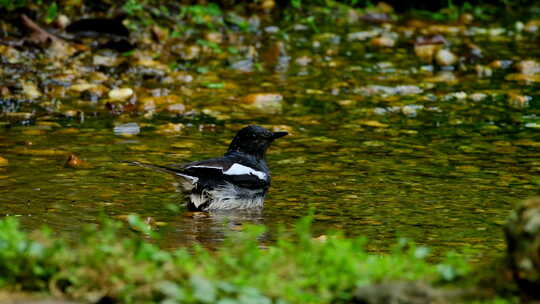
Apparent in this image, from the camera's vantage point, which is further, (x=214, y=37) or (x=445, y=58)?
(x=214, y=37)

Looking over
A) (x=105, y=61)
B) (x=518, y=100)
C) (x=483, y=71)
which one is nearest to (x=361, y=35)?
(x=483, y=71)

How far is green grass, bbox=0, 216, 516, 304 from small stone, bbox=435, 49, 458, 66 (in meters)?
9.17

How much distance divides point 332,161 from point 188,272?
483 cm

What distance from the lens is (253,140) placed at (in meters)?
7.84

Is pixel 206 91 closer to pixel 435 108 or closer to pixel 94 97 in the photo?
pixel 94 97

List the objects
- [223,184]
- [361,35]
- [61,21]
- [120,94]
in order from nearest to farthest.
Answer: [223,184]
[120,94]
[61,21]
[361,35]

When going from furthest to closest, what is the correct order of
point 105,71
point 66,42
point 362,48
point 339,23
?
point 339,23 → point 362,48 → point 66,42 → point 105,71

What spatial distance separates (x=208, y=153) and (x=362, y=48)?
19.3 feet

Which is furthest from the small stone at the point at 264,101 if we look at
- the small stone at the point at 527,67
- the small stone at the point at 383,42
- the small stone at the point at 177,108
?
the small stone at the point at 383,42

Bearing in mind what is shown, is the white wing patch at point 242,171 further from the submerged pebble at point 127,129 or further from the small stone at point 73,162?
the submerged pebble at point 127,129

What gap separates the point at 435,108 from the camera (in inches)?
424

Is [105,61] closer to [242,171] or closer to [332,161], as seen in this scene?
[332,161]

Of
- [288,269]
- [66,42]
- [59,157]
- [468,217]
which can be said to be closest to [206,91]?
[66,42]

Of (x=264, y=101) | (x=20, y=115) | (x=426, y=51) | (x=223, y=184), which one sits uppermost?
(x=426, y=51)
